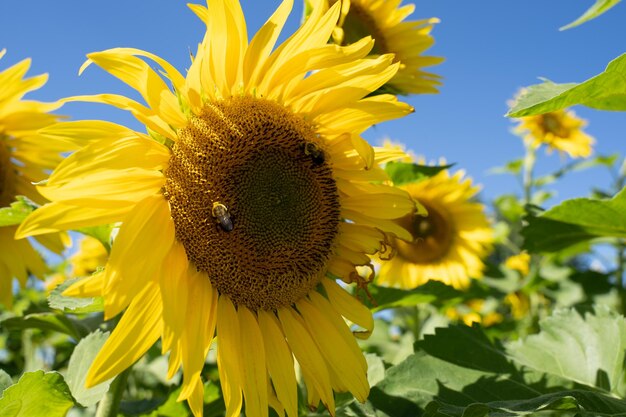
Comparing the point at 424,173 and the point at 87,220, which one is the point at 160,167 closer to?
the point at 87,220

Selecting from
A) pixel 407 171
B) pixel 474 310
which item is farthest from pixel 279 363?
pixel 474 310

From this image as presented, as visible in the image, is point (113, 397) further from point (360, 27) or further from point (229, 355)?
point (360, 27)

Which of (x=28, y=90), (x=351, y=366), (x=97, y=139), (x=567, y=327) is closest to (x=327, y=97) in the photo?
(x=97, y=139)

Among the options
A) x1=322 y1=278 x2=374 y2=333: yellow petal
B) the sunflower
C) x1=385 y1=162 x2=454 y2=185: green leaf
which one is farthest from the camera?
the sunflower

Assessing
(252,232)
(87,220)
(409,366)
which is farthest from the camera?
(409,366)

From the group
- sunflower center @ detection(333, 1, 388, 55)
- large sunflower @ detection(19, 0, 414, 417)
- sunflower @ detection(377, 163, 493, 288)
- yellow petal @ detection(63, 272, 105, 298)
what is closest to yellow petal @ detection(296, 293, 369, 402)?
large sunflower @ detection(19, 0, 414, 417)

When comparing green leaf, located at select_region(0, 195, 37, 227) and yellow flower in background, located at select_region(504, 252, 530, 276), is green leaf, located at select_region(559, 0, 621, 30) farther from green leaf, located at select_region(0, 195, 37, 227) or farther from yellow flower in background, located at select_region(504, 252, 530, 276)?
yellow flower in background, located at select_region(504, 252, 530, 276)
